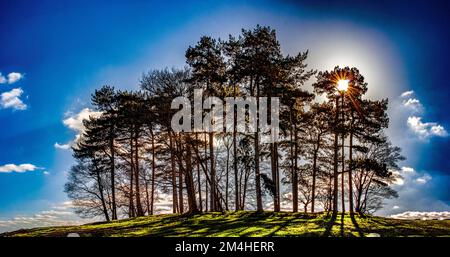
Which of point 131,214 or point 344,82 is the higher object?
point 344,82

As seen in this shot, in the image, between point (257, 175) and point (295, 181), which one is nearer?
point (257, 175)

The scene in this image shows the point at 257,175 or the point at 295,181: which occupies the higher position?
the point at 257,175

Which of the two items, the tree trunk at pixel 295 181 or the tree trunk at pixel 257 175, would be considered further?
the tree trunk at pixel 295 181

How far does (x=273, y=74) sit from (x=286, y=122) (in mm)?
4579

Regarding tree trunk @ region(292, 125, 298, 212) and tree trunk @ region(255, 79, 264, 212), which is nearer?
tree trunk @ region(255, 79, 264, 212)
